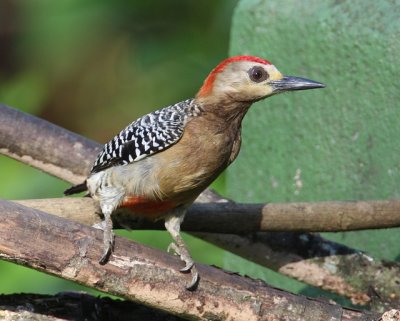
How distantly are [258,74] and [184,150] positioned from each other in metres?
0.48

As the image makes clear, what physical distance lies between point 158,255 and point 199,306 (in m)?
0.26

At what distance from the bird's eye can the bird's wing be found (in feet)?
1.14

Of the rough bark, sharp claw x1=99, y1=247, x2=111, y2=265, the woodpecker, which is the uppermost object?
the woodpecker

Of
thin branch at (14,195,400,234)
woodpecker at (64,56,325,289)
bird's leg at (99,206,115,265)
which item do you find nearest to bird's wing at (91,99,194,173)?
woodpecker at (64,56,325,289)

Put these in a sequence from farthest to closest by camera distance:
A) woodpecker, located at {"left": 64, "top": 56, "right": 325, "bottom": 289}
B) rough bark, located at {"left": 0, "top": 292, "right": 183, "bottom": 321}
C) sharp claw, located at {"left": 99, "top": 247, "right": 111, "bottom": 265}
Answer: woodpecker, located at {"left": 64, "top": 56, "right": 325, "bottom": 289}
rough bark, located at {"left": 0, "top": 292, "right": 183, "bottom": 321}
sharp claw, located at {"left": 99, "top": 247, "right": 111, "bottom": 265}

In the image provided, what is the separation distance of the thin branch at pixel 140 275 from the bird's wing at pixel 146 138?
27.8 inches

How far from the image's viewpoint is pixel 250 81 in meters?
4.62

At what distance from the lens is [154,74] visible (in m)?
7.82

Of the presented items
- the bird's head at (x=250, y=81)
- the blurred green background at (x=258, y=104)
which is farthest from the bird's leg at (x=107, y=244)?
the blurred green background at (x=258, y=104)

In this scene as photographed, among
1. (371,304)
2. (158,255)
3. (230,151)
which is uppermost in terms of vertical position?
(230,151)

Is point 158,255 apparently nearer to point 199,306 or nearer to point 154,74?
point 199,306

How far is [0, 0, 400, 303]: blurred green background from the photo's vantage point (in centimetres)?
516

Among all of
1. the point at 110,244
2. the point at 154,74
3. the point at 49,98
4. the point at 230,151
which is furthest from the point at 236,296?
the point at 49,98

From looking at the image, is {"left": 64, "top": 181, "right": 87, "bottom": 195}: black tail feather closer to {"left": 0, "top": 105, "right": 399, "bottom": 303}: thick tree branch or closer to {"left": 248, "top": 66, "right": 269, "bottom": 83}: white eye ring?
{"left": 0, "top": 105, "right": 399, "bottom": 303}: thick tree branch
